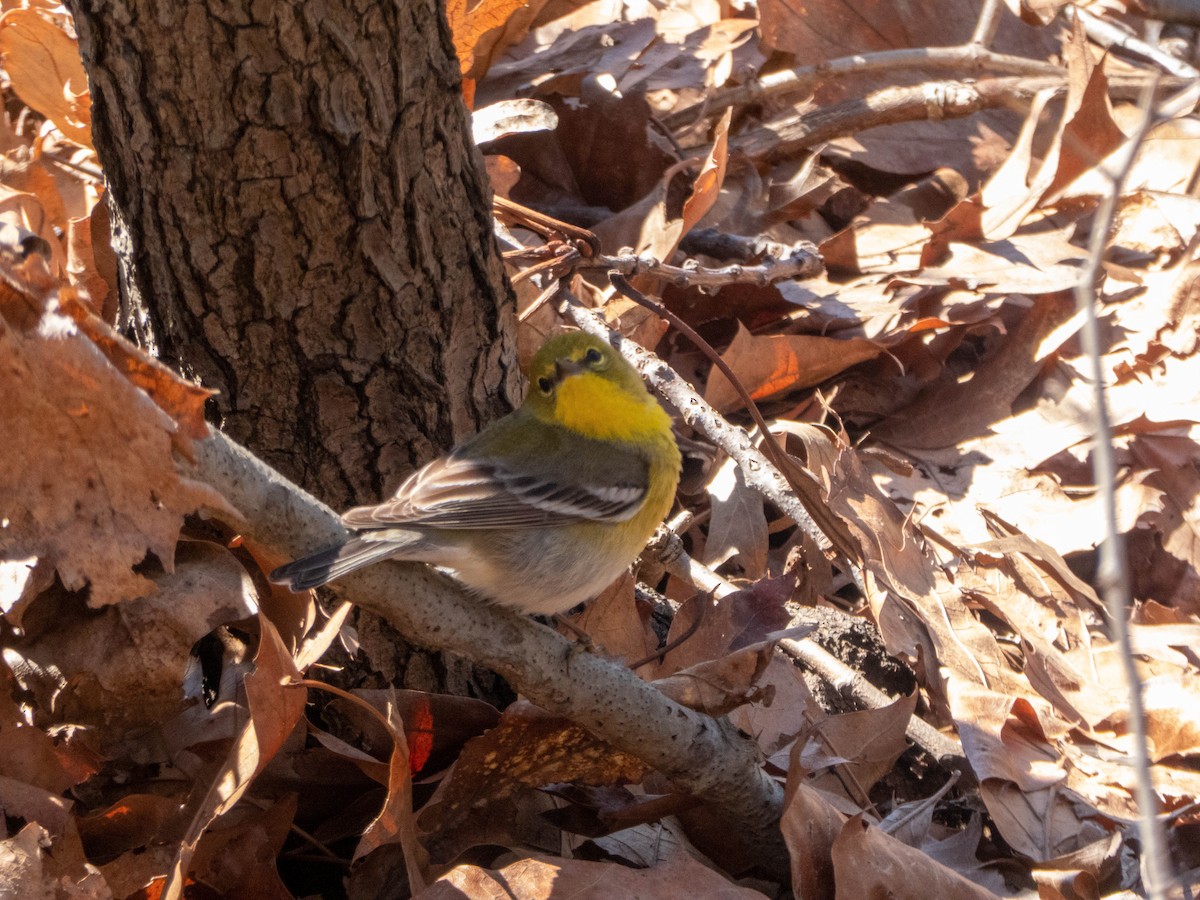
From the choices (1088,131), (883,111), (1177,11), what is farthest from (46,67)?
(1088,131)

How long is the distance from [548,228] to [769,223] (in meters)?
1.55

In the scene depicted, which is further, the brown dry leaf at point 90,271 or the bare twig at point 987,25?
the bare twig at point 987,25

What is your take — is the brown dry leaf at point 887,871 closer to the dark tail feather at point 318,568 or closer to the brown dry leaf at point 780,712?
the brown dry leaf at point 780,712

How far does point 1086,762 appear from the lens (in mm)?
3094

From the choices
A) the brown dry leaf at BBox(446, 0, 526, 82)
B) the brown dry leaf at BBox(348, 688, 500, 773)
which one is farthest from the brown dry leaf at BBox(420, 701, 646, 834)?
the brown dry leaf at BBox(446, 0, 526, 82)

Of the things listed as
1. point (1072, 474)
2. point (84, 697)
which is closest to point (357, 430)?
point (84, 697)

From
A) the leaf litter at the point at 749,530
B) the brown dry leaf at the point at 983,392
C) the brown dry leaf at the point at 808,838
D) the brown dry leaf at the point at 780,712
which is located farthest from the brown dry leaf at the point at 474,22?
the brown dry leaf at the point at 808,838

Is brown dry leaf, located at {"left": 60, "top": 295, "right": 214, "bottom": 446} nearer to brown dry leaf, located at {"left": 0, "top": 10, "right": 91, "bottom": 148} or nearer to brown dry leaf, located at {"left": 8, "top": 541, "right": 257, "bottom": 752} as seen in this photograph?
brown dry leaf, located at {"left": 8, "top": 541, "right": 257, "bottom": 752}

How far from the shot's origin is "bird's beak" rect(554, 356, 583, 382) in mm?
3385

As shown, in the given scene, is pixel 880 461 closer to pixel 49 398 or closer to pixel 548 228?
pixel 548 228

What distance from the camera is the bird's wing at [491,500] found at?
106 inches

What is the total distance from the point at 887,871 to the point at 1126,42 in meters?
5.02

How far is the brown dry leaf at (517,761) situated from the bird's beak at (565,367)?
1075 millimetres

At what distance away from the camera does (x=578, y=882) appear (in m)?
2.44
